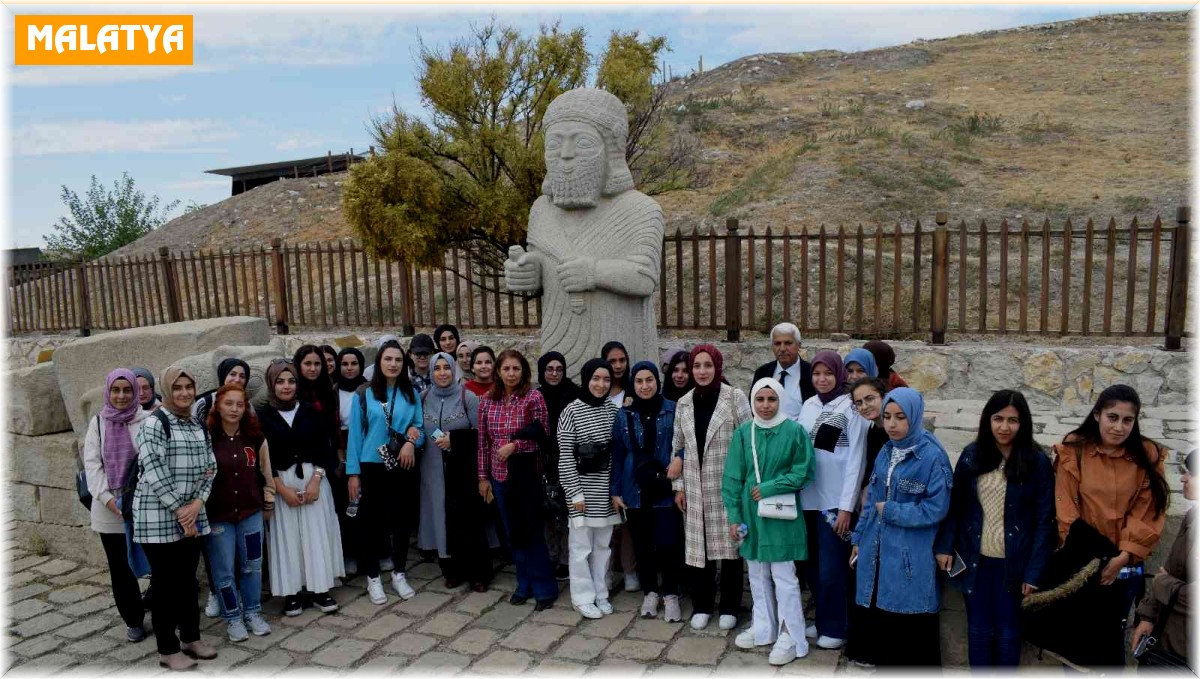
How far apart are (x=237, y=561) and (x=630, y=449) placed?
2259mm

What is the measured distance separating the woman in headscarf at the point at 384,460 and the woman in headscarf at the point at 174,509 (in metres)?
0.93

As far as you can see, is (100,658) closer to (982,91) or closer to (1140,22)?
(982,91)

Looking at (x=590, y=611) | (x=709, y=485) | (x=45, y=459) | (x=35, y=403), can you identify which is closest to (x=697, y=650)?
(x=590, y=611)

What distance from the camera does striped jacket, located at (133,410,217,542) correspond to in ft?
13.9

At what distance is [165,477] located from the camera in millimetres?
4246

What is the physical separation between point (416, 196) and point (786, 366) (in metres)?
4.68

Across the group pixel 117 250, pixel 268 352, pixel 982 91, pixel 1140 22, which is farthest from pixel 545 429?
pixel 1140 22

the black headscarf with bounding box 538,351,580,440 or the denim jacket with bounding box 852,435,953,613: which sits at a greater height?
the black headscarf with bounding box 538,351,580,440

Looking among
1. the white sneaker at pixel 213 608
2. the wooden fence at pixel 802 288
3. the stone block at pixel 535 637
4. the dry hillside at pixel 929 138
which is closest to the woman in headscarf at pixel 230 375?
the white sneaker at pixel 213 608

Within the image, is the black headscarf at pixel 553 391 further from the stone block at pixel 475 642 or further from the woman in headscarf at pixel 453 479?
the stone block at pixel 475 642

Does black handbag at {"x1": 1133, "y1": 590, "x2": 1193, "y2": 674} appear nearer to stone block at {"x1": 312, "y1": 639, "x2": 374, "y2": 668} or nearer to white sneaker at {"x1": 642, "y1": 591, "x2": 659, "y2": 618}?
white sneaker at {"x1": 642, "y1": 591, "x2": 659, "y2": 618}

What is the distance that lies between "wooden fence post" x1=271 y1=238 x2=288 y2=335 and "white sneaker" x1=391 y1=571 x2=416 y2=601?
20.5 ft

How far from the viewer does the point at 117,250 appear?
2134cm

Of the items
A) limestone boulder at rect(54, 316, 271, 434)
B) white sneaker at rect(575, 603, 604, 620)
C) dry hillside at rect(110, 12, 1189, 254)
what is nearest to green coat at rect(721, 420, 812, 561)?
white sneaker at rect(575, 603, 604, 620)
